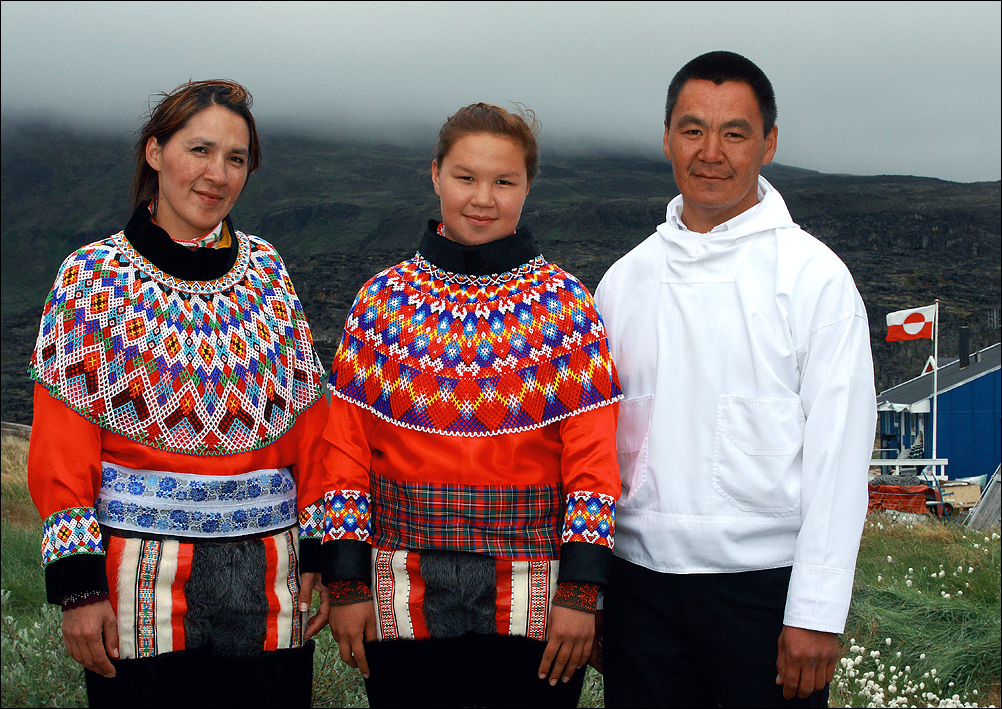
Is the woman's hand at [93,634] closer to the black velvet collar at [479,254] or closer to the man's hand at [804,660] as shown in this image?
the black velvet collar at [479,254]

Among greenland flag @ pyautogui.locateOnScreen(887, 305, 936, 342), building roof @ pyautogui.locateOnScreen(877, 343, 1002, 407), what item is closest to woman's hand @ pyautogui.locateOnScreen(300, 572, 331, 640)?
greenland flag @ pyautogui.locateOnScreen(887, 305, 936, 342)

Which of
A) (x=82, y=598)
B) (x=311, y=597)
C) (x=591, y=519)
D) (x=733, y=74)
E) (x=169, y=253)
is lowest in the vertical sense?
(x=311, y=597)

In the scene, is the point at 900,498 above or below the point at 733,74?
below

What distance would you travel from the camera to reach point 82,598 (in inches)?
78.0

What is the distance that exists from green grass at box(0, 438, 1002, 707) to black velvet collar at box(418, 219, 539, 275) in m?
2.42

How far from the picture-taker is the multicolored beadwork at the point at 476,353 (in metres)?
2.14

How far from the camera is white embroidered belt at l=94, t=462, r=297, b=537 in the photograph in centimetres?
209

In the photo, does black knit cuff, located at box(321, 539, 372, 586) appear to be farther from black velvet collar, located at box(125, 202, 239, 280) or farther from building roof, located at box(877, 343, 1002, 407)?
building roof, located at box(877, 343, 1002, 407)

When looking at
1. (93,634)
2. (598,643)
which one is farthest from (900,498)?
(93,634)

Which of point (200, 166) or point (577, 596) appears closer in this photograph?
point (577, 596)

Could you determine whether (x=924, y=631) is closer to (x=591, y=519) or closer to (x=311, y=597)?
(x=591, y=519)

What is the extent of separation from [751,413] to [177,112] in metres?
1.75

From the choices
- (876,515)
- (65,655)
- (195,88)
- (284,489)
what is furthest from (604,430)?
(876,515)

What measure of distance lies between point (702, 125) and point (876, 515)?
6314 millimetres
